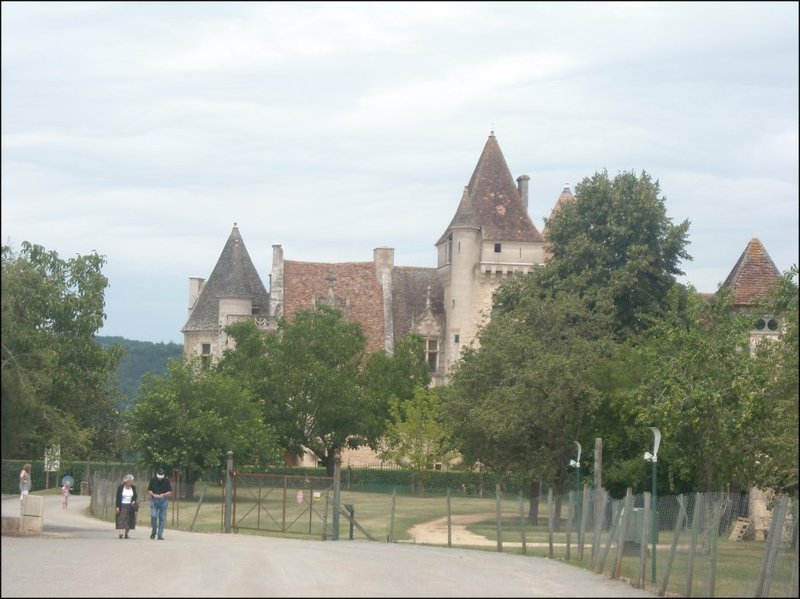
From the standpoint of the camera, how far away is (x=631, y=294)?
58.0 m

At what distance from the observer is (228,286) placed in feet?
290

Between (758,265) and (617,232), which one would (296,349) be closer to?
(617,232)

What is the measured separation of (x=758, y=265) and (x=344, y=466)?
1306 inches

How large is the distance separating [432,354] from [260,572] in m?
69.8

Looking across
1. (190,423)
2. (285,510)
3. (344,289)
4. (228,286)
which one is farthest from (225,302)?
(285,510)

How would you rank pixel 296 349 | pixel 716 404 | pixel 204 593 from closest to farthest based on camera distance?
pixel 204 593
pixel 716 404
pixel 296 349

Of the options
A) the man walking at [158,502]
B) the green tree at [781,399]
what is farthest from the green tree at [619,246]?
the man walking at [158,502]

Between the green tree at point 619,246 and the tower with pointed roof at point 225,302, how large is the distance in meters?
32.4

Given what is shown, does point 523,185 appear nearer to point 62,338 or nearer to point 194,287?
point 194,287

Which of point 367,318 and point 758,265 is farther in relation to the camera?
point 367,318

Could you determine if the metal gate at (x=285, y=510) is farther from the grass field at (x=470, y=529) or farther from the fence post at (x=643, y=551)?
the fence post at (x=643, y=551)

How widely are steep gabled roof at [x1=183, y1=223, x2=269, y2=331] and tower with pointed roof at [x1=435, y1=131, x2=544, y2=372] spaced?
1300 cm

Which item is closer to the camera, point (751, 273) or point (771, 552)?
point (771, 552)

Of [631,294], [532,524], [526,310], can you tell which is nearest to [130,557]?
[532,524]
